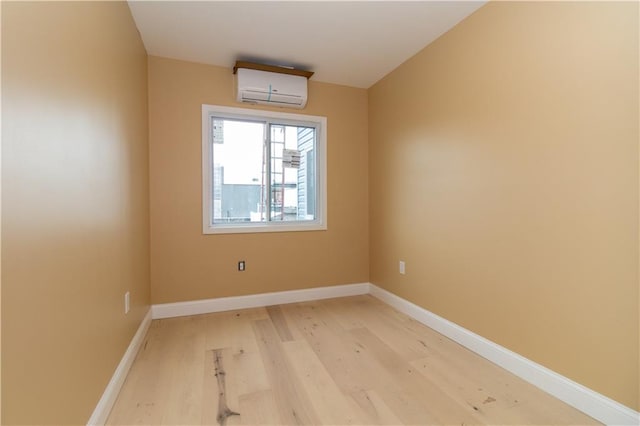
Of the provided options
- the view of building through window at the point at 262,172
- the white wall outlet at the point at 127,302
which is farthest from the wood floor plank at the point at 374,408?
the view of building through window at the point at 262,172

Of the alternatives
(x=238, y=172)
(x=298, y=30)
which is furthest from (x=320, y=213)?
(x=298, y=30)

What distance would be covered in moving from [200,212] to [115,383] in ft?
5.12

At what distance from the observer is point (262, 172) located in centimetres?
317

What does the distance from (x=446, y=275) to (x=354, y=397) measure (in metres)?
1.23

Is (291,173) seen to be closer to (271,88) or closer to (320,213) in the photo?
(320,213)

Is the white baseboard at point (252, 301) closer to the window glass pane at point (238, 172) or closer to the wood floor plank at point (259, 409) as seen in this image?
the window glass pane at point (238, 172)

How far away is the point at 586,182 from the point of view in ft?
4.79

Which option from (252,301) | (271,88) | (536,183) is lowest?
(252,301)

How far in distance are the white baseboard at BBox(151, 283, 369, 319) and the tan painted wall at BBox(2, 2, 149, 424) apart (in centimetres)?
90

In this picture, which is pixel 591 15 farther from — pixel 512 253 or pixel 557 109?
pixel 512 253

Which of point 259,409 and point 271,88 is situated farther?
point 271,88

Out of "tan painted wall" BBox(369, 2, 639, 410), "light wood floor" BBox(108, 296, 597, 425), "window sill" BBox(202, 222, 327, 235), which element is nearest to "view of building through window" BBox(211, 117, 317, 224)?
"window sill" BBox(202, 222, 327, 235)

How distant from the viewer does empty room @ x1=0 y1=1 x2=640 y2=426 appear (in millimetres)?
1082

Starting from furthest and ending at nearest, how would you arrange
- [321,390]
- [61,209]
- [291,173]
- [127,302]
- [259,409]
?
1. [291,173]
2. [127,302]
3. [321,390]
4. [259,409]
5. [61,209]
